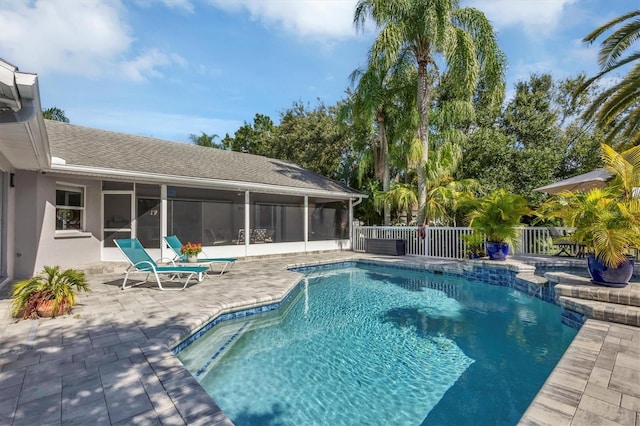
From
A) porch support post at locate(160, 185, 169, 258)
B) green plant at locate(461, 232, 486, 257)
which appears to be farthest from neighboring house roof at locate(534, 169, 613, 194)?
porch support post at locate(160, 185, 169, 258)

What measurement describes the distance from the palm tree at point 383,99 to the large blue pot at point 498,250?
4.82 meters

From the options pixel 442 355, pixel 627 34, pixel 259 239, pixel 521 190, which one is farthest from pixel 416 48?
pixel 442 355

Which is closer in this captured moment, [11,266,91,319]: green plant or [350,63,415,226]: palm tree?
[11,266,91,319]: green plant

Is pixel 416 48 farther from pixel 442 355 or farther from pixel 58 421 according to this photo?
pixel 58 421

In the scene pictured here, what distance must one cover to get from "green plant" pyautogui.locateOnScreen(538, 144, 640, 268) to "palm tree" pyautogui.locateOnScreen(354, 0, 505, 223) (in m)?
6.56

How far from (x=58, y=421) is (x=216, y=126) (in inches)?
1205

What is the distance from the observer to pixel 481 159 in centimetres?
1571

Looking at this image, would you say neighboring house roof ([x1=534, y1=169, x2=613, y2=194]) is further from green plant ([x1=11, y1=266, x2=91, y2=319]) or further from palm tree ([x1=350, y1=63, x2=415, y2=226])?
green plant ([x1=11, y1=266, x2=91, y2=319])

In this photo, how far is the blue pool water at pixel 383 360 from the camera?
3.24 metres

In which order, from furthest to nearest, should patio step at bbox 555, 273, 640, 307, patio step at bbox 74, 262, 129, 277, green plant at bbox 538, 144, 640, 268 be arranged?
patio step at bbox 74, 262, 129, 277 < green plant at bbox 538, 144, 640, 268 < patio step at bbox 555, 273, 640, 307

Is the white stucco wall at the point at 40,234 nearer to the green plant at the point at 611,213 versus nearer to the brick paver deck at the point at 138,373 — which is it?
the brick paver deck at the point at 138,373

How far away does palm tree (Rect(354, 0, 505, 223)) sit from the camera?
11047 mm

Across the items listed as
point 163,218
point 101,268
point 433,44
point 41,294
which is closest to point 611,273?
point 433,44

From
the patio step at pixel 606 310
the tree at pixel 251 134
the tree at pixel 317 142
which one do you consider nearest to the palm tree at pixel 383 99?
the tree at pixel 317 142
